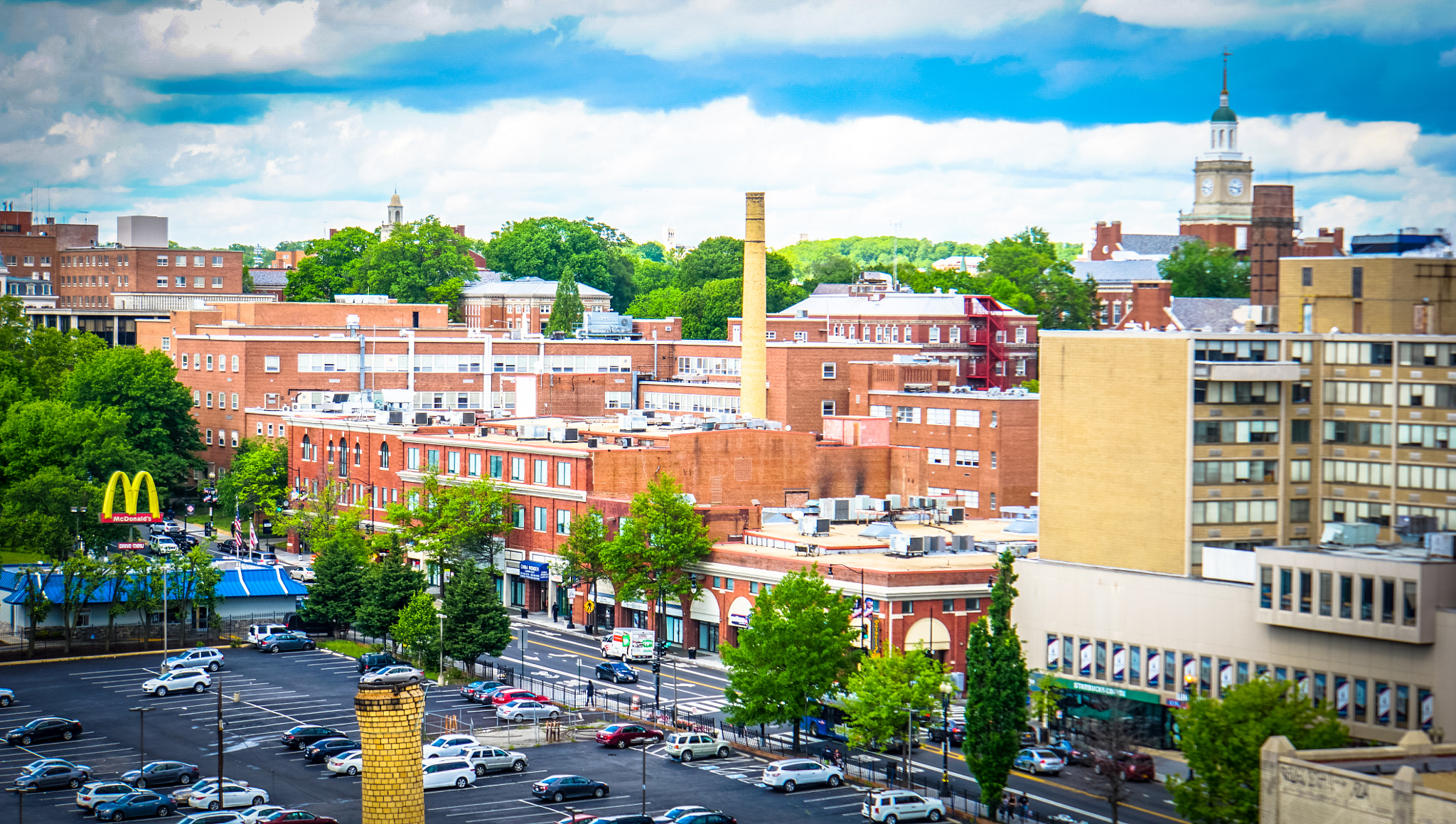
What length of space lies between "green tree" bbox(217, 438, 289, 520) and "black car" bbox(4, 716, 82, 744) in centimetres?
5285

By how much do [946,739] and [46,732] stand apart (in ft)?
127

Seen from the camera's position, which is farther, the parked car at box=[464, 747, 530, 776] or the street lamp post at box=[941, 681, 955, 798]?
the parked car at box=[464, 747, 530, 776]

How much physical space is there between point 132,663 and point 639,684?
92.5ft

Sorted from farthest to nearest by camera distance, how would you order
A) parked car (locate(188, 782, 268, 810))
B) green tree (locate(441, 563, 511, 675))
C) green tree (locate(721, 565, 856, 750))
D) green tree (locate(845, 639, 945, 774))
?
green tree (locate(441, 563, 511, 675)) → green tree (locate(721, 565, 856, 750)) → green tree (locate(845, 639, 945, 774)) → parked car (locate(188, 782, 268, 810))

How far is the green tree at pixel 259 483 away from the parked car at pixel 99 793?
64092 mm

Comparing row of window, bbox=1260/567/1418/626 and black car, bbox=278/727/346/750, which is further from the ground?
row of window, bbox=1260/567/1418/626

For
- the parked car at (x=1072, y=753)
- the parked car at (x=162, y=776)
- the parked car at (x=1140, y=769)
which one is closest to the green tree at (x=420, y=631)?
the parked car at (x=162, y=776)

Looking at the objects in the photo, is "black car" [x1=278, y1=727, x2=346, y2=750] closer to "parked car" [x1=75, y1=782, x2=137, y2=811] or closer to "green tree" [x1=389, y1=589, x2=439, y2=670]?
"parked car" [x1=75, y1=782, x2=137, y2=811]

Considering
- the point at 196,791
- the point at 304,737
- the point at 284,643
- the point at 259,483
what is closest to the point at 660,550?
Result: the point at 284,643

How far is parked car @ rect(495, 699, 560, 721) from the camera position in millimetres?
78062

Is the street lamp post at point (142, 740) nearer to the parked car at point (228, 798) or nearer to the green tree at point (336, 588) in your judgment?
the parked car at point (228, 798)

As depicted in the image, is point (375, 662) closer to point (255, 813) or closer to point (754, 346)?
point (255, 813)

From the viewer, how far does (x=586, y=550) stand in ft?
325

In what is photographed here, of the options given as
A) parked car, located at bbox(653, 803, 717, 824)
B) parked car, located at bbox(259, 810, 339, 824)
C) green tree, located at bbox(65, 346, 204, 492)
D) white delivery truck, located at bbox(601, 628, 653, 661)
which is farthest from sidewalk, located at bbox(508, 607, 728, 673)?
green tree, located at bbox(65, 346, 204, 492)
